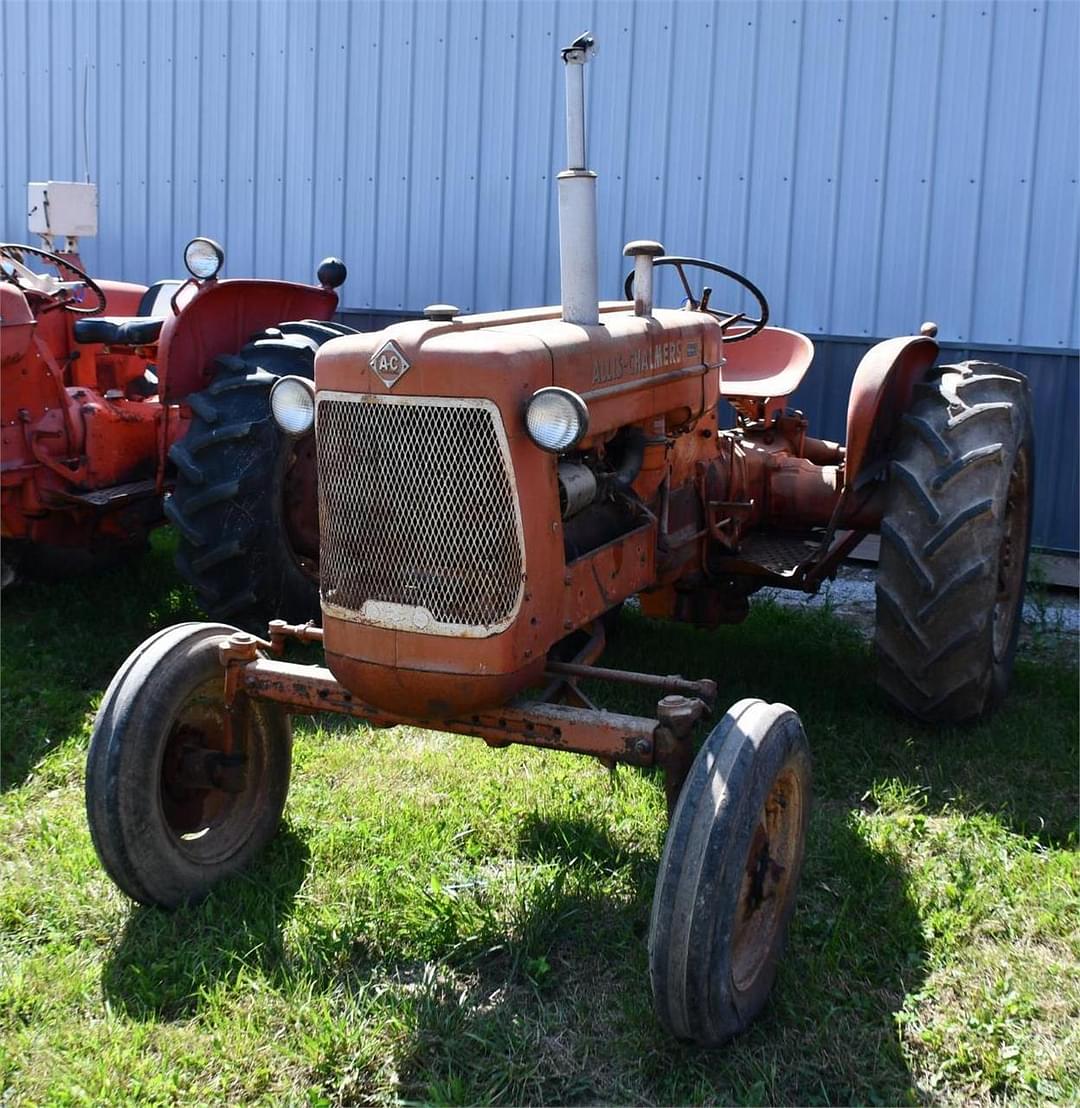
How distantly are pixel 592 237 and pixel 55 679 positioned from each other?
10.3 ft

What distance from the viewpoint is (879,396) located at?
14.5ft

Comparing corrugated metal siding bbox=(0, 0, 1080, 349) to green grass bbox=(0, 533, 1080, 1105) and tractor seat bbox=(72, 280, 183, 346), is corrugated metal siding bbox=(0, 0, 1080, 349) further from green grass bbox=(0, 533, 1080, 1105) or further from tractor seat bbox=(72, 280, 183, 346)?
green grass bbox=(0, 533, 1080, 1105)

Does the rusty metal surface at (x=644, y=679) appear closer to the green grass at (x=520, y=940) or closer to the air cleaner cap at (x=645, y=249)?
the green grass at (x=520, y=940)

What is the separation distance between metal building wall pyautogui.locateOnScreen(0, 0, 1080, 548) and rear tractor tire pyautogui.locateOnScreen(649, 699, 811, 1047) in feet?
13.2

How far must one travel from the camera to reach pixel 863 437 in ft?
14.5

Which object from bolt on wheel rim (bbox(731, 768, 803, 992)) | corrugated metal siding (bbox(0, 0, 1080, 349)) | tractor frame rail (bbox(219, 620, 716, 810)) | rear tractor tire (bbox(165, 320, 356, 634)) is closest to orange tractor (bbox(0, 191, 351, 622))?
rear tractor tire (bbox(165, 320, 356, 634))

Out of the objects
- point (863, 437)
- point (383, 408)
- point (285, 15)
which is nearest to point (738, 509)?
point (863, 437)

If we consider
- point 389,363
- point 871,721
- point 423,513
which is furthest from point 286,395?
point 871,721

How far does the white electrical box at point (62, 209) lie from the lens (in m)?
7.77

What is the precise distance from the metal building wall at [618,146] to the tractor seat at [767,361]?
1.42 m

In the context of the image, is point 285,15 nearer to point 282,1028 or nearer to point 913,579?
point 913,579

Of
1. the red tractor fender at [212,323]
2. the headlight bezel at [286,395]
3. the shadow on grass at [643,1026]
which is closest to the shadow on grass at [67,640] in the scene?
the red tractor fender at [212,323]

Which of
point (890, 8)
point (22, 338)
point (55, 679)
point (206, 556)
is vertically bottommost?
point (55, 679)

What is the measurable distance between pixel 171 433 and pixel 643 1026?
12.7 ft
